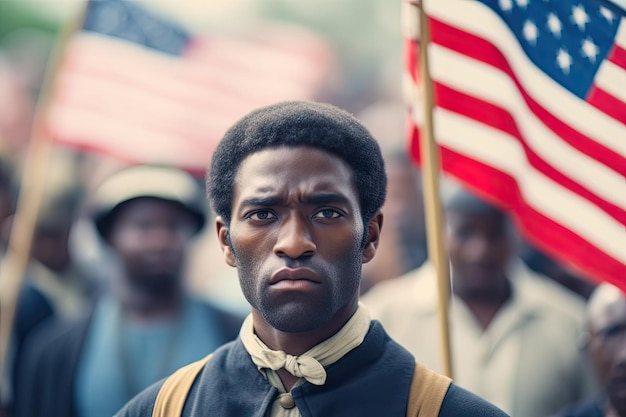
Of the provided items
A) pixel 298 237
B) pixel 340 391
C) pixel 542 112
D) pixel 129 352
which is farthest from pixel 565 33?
pixel 129 352

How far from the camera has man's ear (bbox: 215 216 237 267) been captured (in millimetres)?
3670

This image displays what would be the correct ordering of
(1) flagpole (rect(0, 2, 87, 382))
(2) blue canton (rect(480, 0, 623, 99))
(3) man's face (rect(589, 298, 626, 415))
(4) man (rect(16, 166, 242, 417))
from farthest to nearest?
(1) flagpole (rect(0, 2, 87, 382)) < (4) man (rect(16, 166, 242, 417)) < (3) man's face (rect(589, 298, 626, 415)) < (2) blue canton (rect(480, 0, 623, 99))

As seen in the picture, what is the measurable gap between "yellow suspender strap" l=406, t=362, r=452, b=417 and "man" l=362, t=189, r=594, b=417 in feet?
8.86

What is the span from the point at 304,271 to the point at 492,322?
135 inches

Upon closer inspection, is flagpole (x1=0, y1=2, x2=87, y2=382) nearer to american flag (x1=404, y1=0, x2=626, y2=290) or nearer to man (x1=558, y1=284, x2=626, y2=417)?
american flag (x1=404, y1=0, x2=626, y2=290)

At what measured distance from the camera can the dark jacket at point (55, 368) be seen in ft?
21.1

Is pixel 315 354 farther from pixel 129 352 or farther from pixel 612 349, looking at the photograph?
pixel 129 352

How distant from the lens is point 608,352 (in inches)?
221

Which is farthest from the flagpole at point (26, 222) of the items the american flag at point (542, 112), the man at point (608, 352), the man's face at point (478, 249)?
the man at point (608, 352)

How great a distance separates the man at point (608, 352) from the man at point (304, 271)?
2.06 metres

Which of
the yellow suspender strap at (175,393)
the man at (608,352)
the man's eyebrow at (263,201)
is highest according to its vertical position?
the man's eyebrow at (263,201)

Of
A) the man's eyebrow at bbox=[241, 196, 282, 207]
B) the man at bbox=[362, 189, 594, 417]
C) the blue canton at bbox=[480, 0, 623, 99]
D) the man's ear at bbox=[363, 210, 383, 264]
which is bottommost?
the man at bbox=[362, 189, 594, 417]

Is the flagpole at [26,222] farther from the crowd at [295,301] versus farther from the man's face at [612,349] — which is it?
the man's face at [612,349]

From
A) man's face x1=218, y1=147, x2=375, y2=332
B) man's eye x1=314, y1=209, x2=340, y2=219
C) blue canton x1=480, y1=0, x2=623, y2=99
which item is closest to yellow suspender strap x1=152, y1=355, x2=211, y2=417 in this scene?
man's face x1=218, y1=147, x2=375, y2=332
